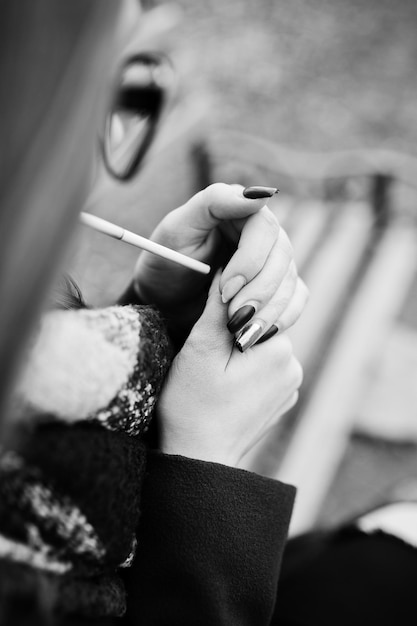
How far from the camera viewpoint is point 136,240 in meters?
0.51

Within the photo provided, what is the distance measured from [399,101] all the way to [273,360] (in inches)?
54.6

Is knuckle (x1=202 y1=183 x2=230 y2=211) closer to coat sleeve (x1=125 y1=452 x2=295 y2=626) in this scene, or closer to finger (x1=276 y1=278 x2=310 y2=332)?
finger (x1=276 y1=278 x2=310 y2=332)

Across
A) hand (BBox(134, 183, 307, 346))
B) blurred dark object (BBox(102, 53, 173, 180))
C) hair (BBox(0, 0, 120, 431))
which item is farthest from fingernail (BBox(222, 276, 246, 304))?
blurred dark object (BBox(102, 53, 173, 180))

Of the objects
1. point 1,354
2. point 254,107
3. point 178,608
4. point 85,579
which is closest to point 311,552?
point 178,608

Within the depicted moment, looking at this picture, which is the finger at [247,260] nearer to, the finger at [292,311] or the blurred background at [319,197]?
the finger at [292,311]

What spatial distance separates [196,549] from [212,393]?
137mm

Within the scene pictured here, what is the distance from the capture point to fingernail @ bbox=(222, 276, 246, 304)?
0.52 m

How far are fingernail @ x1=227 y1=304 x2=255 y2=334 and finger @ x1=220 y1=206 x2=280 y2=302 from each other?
0.02m

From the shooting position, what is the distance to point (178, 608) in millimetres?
488

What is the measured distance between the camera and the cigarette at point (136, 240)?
1.57 ft

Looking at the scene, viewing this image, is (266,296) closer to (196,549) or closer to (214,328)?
(214,328)

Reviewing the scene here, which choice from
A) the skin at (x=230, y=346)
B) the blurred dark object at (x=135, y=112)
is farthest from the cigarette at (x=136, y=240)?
the blurred dark object at (x=135, y=112)

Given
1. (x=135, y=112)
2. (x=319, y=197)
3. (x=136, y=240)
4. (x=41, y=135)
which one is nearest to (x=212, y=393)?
(x=136, y=240)

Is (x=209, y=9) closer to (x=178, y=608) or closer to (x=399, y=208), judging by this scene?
(x=399, y=208)
